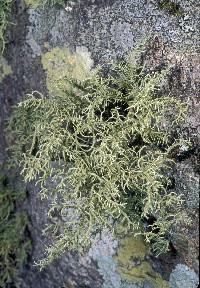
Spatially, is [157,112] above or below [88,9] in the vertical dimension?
below

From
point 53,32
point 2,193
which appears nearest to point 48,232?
point 2,193

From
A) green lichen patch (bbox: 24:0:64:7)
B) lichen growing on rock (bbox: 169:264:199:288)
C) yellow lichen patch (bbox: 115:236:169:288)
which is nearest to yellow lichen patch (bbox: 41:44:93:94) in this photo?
green lichen patch (bbox: 24:0:64:7)

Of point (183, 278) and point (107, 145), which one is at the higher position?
point (107, 145)

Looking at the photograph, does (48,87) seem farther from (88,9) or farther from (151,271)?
(151,271)

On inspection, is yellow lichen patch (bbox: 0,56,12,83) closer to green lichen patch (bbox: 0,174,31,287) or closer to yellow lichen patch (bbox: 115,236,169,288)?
green lichen patch (bbox: 0,174,31,287)

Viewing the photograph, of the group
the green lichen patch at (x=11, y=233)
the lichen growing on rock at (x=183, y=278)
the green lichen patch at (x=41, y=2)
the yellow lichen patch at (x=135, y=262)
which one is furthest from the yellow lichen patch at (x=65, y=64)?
the lichen growing on rock at (x=183, y=278)

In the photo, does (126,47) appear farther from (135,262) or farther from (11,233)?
(11,233)

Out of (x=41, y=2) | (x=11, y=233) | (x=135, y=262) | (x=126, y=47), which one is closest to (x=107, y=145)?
(x=126, y=47)

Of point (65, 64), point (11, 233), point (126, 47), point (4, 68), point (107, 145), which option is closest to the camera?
point (107, 145)
